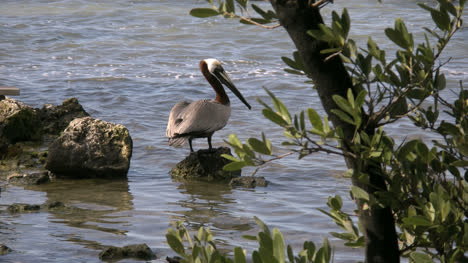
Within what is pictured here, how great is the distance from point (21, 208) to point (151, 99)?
6347 millimetres

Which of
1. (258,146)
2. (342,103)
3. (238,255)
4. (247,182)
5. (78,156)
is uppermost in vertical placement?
(342,103)

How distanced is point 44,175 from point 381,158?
224 inches

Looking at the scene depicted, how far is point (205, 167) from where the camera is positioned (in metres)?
7.52

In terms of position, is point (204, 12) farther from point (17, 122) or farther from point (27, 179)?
point (17, 122)

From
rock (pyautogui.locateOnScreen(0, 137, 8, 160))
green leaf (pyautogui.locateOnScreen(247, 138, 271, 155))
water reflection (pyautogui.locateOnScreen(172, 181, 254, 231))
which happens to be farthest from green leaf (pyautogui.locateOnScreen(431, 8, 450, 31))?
rock (pyautogui.locateOnScreen(0, 137, 8, 160))

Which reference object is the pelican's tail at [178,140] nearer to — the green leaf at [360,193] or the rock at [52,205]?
the rock at [52,205]

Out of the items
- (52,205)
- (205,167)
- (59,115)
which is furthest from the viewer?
(59,115)

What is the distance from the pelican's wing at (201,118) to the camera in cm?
750

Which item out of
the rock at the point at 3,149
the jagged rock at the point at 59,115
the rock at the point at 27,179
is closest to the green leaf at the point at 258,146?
the rock at the point at 27,179

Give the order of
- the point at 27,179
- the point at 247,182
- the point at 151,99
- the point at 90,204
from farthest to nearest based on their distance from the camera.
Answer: the point at 151,99 → the point at 247,182 → the point at 27,179 → the point at 90,204

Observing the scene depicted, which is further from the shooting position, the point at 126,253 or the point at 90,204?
the point at 90,204

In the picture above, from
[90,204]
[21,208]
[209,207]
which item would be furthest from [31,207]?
[209,207]

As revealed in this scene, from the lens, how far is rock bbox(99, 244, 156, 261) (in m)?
4.67

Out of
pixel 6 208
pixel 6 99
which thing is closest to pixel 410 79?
pixel 6 208
